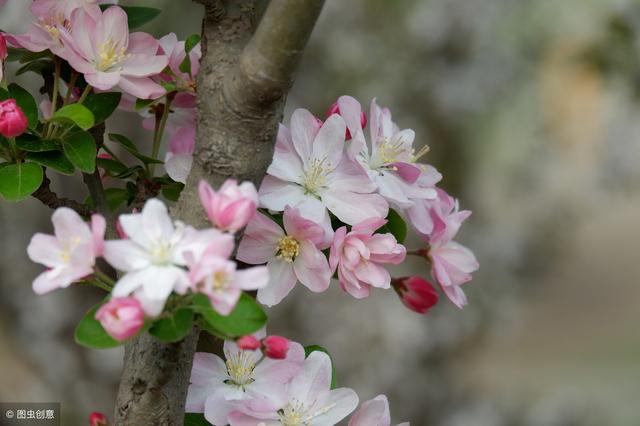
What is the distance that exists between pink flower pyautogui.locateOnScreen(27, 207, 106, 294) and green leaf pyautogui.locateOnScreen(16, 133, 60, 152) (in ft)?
0.46

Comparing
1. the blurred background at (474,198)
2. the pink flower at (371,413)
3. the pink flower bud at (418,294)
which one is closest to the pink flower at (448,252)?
the pink flower bud at (418,294)

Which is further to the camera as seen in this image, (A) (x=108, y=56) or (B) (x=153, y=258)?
(A) (x=108, y=56)

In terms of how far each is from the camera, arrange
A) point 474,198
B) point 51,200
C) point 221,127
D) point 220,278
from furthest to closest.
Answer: point 474,198
point 51,200
point 221,127
point 220,278

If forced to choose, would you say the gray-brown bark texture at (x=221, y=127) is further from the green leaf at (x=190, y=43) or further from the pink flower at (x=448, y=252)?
the pink flower at (x=448, y=252)

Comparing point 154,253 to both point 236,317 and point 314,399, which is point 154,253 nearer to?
point 236,317

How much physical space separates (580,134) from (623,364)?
3.46ft

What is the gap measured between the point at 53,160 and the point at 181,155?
10 centimetres

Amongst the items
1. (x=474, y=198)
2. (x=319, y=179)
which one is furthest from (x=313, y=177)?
(x=474, y=198)

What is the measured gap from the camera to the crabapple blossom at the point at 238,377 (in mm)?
676

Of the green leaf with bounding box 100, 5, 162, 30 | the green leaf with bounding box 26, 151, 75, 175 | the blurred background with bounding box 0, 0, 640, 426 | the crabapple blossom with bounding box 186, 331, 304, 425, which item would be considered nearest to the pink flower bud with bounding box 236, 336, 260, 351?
the crabapple blossom with bounding box 186, 331, 304, 425

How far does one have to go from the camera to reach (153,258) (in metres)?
0.52

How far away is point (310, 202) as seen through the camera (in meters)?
0.68

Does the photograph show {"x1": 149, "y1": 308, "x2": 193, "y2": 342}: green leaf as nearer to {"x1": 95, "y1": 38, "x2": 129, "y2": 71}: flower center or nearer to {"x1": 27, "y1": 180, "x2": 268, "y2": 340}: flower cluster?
{"x1": 27, "y1": 180, "x2": 268, "y2": 340}: flower cluster

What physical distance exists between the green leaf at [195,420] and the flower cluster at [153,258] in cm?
19
